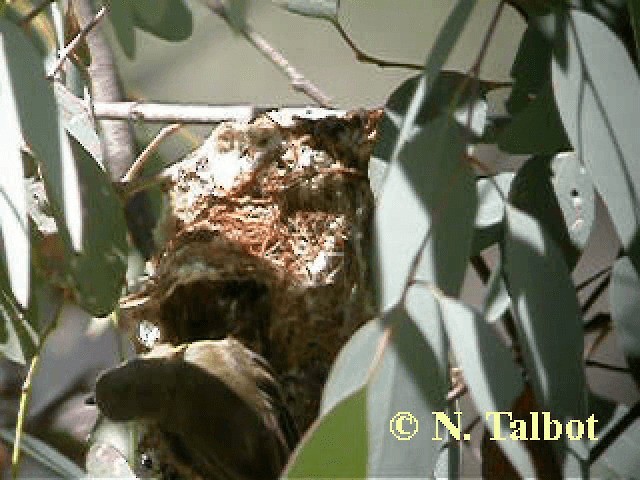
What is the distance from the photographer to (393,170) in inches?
39.7

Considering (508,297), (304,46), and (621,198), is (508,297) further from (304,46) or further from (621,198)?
(304,46)

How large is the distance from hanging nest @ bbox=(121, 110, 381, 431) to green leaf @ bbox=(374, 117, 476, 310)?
0.59m

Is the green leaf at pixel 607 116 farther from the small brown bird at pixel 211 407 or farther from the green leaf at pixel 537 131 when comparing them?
the small brown bird at pixel 211 407

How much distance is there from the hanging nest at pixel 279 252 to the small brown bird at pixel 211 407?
12cm

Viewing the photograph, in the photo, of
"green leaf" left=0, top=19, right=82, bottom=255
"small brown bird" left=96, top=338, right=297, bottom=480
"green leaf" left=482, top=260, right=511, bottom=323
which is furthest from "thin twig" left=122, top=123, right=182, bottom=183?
"green leaf" left=482, top=260, right=511, bottom=323

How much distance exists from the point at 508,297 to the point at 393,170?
178 mm

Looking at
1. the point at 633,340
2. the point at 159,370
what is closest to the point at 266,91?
the point at 159,370

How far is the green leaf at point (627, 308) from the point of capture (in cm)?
121

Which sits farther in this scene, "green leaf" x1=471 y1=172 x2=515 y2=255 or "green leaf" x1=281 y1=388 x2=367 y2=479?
"green leaf" x1=471 y1=172 x2=515 y2=255

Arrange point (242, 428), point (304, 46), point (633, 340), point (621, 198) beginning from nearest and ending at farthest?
A: point (621, 198) < point (633, 340) < point (242, 428) < point (304, 46)

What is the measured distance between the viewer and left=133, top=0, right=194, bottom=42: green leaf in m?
1.68

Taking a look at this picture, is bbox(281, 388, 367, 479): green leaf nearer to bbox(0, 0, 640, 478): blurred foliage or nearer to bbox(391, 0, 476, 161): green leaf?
bbox(0, 0, 640, 478): blurred foliage

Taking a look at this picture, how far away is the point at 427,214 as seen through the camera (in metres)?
0.99

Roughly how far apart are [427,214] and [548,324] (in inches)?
5.1
